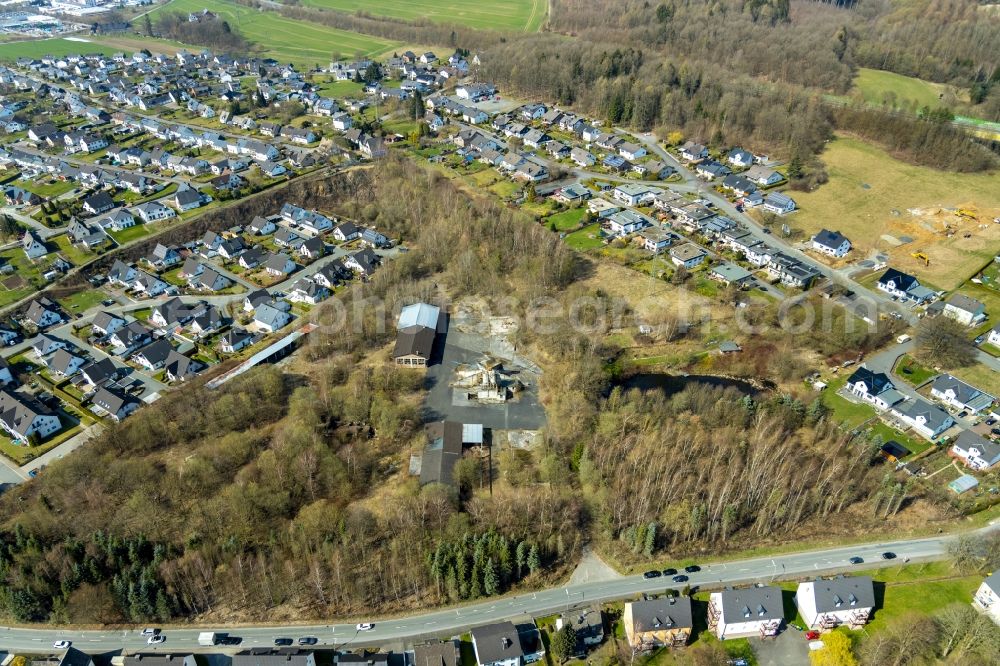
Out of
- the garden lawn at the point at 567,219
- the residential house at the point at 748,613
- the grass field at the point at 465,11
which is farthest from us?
the grass field at the point at 465,11

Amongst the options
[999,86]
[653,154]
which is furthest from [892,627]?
[999,86]

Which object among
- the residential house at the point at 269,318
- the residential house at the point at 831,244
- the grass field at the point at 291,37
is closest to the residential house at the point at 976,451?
the residential house at the point at 831,244

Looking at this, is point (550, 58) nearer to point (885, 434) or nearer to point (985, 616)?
point (885, 434)

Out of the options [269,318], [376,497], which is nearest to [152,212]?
[269,318]

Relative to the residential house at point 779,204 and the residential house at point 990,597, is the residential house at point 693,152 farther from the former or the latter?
the residential house at point 990,597

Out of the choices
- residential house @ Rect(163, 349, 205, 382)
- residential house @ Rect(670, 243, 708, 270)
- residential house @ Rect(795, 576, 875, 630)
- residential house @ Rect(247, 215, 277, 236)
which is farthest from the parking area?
residential house @ Rect(247, 215, 277, 236)

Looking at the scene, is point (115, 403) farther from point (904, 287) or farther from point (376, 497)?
point (904, 287)
